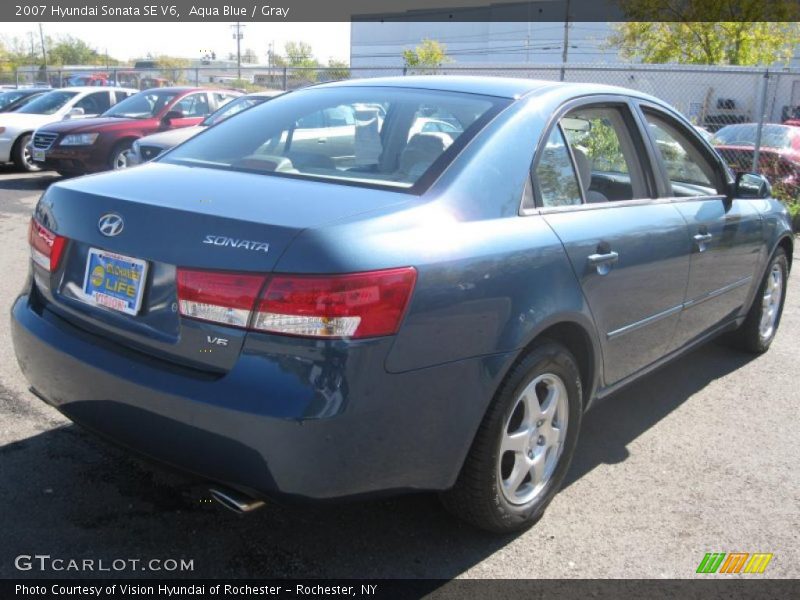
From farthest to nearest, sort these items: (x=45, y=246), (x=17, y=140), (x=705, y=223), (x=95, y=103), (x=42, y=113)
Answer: (x=95, y=103), (x=42, y=113), (x=17, y=140), (x=705, y=223), (x=45, y=246)

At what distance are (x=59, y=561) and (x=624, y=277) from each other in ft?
7.95

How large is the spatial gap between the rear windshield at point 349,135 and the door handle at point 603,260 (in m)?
0.69

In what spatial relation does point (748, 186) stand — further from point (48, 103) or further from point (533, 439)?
point (48, 103)

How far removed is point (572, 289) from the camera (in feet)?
9.79

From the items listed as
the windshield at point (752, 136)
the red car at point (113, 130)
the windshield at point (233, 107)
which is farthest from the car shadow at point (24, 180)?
the windshield at point (752, 136)

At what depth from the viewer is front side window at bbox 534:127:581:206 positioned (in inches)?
121

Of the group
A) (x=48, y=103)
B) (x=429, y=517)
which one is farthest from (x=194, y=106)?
(x=429, y=517)

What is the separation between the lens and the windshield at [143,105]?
42.6ft

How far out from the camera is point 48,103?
49.5 ft

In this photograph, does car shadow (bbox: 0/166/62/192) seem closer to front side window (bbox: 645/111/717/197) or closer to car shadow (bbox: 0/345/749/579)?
car shadow (bbox: 0/345/749/579)

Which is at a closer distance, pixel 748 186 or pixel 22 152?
pixel 748 186

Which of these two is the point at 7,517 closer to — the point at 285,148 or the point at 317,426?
the point at 317,426

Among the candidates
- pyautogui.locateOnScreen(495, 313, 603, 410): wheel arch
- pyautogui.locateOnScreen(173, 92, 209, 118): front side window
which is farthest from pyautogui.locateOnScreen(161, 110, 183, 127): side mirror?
pyautogui.locateOnScreen(495, 313, 603, 410): wheel arch
